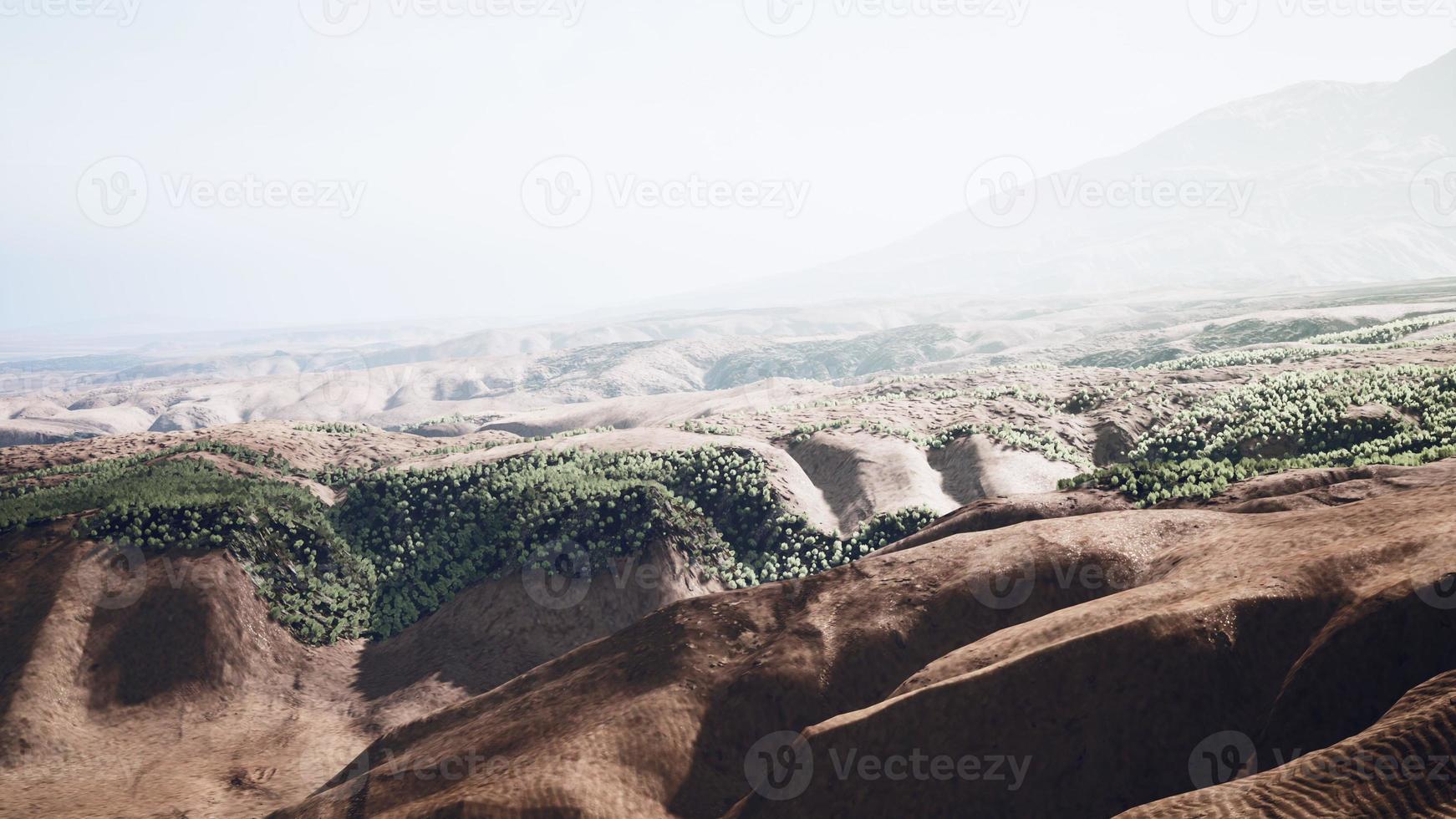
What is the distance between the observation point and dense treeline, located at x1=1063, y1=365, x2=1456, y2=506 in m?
21.5

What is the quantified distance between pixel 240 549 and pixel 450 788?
1646cm

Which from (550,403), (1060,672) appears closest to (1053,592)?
(1060,672)

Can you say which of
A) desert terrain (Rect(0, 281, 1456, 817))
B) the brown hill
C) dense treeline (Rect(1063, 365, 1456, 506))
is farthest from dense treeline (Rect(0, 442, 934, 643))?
the brown hill

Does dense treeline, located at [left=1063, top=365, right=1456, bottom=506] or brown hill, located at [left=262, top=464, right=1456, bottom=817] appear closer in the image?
brown hill, located at [left=262, top=464, right=1456, bottom=817]

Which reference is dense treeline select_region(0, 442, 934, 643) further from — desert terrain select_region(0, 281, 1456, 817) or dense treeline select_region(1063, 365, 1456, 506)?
dense treeline select_region(1063, 365, 1456, 506)

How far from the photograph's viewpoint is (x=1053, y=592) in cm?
1568

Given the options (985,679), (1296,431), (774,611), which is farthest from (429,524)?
(1296,431)

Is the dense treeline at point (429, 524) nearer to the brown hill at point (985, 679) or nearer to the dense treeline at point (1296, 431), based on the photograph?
the dense treeline at point (1296, 431)

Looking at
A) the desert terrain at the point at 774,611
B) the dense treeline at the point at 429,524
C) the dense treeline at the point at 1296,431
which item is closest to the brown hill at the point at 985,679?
the desert terrain at the point at 774,611

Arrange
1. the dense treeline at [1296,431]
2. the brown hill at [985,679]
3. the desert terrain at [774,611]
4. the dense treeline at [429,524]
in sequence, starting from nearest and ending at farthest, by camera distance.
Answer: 1. the brown hill at [985,679]
2. the desert terrain at [774,611]
3. the dense treeline at [1296,431]
4. the dense treeline at [429,524]

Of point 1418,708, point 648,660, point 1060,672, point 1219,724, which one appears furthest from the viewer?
point 648,660

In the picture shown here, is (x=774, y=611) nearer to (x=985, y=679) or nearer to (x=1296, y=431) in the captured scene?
(x=985, y=679)

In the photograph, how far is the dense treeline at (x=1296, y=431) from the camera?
2152 cm

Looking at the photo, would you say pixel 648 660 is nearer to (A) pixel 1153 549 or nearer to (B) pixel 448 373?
(A) pixel 1153 549
